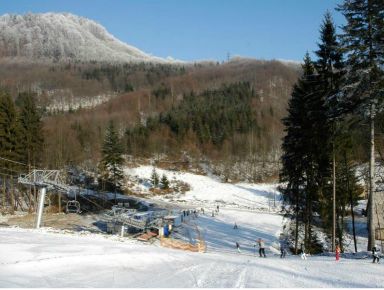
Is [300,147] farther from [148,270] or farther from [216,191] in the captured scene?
[216,191]

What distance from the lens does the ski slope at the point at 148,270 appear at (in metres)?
15.9

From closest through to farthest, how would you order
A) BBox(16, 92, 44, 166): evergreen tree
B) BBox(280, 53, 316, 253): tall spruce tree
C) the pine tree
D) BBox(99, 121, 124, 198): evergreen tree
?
BBox(280, 53, 316, 253): tall spruce tree, BBox(16, 92, 44, 166): evergreen tree, BBox(99, 121, 124, 198): evergreen tree, the pine tree

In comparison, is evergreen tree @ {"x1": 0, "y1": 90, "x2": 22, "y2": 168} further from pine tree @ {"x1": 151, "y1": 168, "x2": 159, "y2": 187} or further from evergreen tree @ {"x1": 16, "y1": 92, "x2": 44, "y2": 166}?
pine tree @ {"x1": 151, "y1": 168, "x2": 159, "y2": 187}

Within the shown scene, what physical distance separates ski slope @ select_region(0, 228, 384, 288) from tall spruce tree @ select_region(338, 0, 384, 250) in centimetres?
697

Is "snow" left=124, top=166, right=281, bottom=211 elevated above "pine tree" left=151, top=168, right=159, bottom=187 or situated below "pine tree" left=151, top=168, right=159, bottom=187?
below

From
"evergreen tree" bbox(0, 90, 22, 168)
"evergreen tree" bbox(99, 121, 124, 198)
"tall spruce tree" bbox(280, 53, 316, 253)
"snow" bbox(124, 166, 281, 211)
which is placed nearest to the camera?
"tall spruce tree" bbox(280, 53, 316, 253)

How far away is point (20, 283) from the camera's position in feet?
47.5

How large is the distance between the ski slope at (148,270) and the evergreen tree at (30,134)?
1205 inches

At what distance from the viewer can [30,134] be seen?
53031 mm

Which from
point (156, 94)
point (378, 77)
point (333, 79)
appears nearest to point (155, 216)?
point (333, 79)

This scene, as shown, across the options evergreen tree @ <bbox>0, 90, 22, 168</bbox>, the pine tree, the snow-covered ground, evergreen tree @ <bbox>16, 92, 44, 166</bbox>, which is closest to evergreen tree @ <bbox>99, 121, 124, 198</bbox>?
evergreen tree @ <bbox>16, 92, 44, 166</bbox>

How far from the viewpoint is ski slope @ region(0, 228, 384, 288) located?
15.9 meters

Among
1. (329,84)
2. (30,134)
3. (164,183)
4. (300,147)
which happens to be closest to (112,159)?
(30,134)

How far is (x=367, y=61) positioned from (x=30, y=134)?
138 ft
